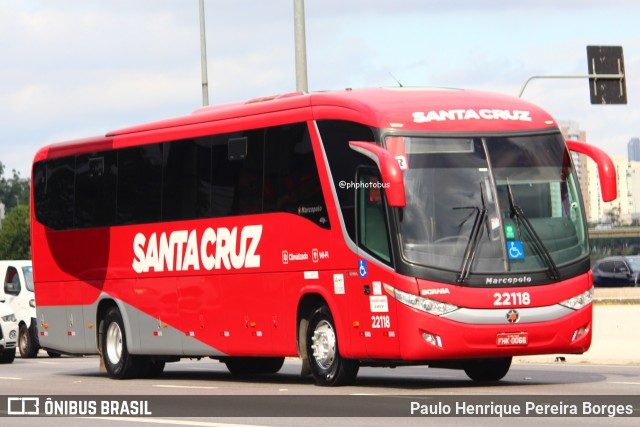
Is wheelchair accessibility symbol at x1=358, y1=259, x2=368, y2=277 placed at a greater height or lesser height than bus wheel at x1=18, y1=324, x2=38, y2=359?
greater

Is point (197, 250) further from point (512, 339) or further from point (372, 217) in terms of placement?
point (512, 339)

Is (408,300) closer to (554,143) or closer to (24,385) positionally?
(554,143)

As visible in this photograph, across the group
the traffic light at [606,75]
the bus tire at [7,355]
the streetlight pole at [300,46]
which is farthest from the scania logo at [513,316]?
the traffic light at [606,75]

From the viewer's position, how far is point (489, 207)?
17.9 metres

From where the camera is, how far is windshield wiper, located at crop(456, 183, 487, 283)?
17531 millimetres

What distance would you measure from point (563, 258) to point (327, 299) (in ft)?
9.78

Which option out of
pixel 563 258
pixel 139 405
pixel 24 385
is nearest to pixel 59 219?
pixel 24 385

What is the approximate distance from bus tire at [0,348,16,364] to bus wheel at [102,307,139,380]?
7388 mm

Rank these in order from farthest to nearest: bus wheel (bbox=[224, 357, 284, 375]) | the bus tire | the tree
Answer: the tree < the bus tire < bus wheel (bbox=[224, 357, 284, 375])

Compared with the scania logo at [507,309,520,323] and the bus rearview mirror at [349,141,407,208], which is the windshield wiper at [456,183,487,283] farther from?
the bus rearview mirror at [349,141,407,208]

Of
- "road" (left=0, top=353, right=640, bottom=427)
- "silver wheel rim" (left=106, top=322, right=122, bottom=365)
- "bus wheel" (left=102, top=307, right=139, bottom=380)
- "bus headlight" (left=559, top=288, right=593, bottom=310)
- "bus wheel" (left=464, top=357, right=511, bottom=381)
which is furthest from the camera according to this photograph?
"silver wheel rim" (left=106, top=322, right=122, bottom=365)

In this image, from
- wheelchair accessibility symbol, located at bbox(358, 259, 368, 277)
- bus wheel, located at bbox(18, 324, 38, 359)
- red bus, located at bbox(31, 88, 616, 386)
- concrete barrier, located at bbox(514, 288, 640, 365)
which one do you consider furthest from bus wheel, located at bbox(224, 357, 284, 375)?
bus wheel, located at bbox(18, 324, 38, 359)

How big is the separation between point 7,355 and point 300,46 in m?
9.81

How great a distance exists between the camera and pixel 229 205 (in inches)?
837
